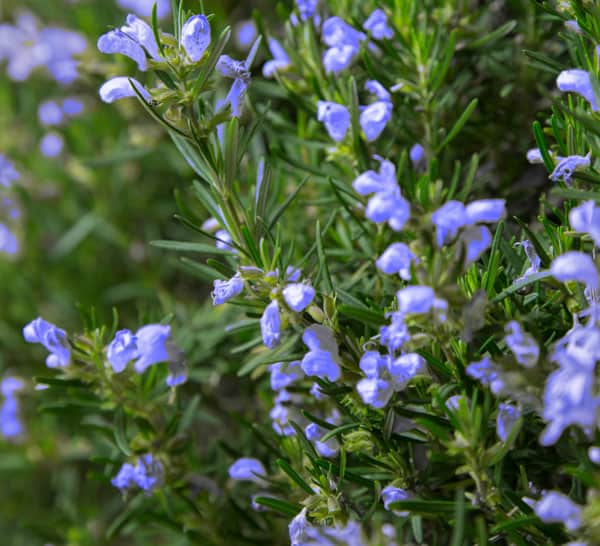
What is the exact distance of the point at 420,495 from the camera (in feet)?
2.43

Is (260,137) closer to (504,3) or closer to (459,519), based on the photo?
(504,3)

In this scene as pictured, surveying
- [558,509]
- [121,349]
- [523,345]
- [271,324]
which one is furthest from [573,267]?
[121,349]

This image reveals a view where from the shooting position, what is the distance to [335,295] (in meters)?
0.75

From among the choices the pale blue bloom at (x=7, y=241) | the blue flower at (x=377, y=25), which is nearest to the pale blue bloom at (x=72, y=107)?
the pale blue bloom at (x=7, y=241)

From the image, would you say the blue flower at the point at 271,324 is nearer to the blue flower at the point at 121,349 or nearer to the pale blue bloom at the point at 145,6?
the blue flower at the point at 121,349

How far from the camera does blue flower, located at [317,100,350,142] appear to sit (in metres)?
0.84

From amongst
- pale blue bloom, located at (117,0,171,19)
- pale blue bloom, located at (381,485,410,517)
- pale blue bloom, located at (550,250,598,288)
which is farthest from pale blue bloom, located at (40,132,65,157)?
pale blue bloom, located at (550,250,598,288)

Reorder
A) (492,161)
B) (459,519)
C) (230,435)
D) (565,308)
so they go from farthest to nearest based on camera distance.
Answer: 1. (230,435)
2. (492,161)
3. (565,308)
4. (459,519)

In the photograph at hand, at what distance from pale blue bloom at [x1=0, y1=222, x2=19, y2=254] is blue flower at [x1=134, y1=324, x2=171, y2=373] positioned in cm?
84

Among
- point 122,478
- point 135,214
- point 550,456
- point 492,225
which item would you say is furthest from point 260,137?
A: point 550,456

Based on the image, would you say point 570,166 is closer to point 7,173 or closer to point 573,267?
point 573,267

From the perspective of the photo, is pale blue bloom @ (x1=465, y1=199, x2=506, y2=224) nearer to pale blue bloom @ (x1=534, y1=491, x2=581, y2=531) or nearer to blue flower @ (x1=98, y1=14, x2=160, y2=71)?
pale blue bloom @ (x1=534, y1=491, x2=581, y2=531)

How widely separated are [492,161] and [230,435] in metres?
0.66

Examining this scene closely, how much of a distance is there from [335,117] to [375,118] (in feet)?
0.16
